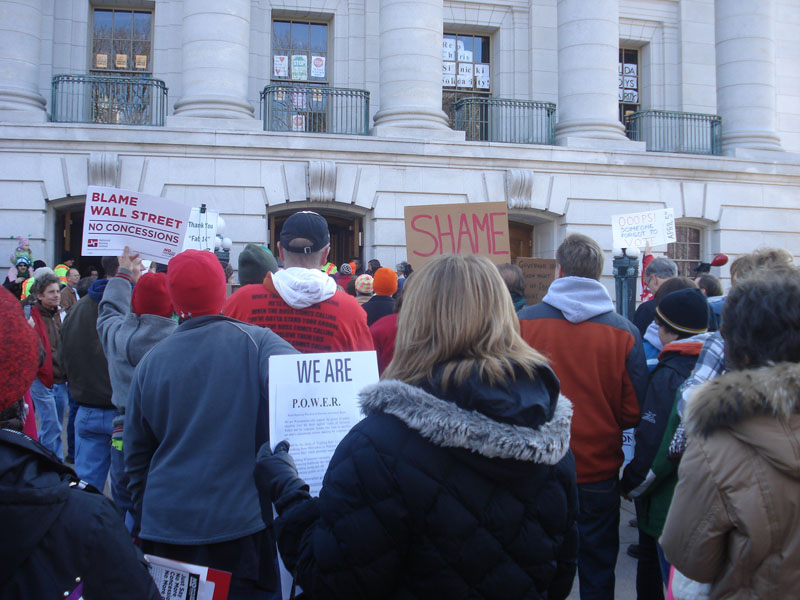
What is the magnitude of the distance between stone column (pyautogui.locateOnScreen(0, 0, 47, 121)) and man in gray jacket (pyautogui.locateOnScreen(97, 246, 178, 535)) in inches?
488

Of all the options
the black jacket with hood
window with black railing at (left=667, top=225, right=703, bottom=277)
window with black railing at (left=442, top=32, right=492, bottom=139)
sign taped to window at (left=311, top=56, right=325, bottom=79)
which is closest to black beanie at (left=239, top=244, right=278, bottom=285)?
the black jacket with hood

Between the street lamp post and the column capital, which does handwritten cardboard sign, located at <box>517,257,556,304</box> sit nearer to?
the street lamp post

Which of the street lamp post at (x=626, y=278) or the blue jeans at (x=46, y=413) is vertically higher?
the street lamp post at (x=626, y=278)

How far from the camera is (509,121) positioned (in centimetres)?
1755

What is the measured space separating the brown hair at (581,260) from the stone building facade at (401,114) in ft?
37.4

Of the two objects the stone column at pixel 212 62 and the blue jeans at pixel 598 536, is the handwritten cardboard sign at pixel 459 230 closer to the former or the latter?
the blue jeans at pixel 598 536

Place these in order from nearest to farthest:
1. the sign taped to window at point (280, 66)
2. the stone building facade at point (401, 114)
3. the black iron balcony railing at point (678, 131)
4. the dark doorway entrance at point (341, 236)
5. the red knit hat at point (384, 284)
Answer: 1. the red knit hat at point (384, 284)
2. the stone building facade at point (401, 114)
3. the dark doorway entrance at point (341, 236)
4. the sign taped to window at point (280, 66)
5. the black iron balcony railing at point (678, 131)

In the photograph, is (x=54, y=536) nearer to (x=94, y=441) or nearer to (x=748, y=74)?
(x=94, y=441)

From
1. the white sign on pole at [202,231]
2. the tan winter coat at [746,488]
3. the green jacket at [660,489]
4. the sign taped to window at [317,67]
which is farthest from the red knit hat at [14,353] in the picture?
Answer: the sign taped to window at [317,67]

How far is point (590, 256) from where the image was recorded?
389 cm

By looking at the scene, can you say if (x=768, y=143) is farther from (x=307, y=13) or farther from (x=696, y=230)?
(x=307, y=13)

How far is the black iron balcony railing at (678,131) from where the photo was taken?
18.4 meters

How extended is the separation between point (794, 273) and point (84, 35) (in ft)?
58.2

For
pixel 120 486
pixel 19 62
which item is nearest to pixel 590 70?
pixel 19 62
